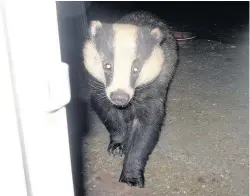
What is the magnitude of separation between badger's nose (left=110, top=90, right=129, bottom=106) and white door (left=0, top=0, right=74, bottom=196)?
Result: 1503 mm

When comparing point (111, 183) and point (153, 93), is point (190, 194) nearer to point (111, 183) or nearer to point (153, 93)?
point (111, 183)

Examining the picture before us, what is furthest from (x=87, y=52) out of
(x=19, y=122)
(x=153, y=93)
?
(x=19, y=122)

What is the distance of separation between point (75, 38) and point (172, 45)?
0.95 m

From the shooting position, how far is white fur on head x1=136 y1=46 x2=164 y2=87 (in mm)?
2562

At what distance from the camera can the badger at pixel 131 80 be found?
2.40 m

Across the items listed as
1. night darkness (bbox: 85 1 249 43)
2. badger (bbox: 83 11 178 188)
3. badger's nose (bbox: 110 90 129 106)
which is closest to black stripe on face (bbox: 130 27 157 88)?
badger (bbox: 83 11 178 188)

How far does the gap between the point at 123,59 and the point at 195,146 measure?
0.98 metres

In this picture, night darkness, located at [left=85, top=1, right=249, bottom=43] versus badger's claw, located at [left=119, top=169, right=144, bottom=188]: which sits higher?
night darkness, located at [left=85, top=1, right=249, bottom=43]

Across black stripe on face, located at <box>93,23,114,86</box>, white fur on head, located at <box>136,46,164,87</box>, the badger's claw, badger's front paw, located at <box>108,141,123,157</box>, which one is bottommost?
the badger's claw

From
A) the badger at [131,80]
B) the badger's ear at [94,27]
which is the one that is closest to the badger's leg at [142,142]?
the badger at [131,80]

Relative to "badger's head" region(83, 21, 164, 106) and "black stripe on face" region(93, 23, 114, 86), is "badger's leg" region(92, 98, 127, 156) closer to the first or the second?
"badger's head" region(83, 21, 164, 106)

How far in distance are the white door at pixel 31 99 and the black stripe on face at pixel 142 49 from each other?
163cm

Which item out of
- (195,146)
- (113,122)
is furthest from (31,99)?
(195,146)

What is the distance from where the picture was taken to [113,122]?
2.85m
